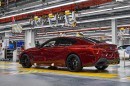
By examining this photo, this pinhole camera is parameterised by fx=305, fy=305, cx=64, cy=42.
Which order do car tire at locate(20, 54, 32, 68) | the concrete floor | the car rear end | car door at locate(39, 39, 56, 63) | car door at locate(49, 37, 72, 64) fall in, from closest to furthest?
the concrete floor, the car rear end, car door at locate(49, 37, 72, 64), car door at locate(39, 39, 56, 63), car tire at locate(20, 54, 32, 68)

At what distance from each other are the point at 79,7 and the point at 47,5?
209 cm

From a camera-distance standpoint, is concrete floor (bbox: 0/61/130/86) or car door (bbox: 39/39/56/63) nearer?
concrete floor (bbox: 0/61/130/86)

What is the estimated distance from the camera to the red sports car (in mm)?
10023

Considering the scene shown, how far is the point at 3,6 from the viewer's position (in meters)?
21.2

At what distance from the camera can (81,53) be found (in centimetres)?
1016

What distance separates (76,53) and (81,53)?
0.22m

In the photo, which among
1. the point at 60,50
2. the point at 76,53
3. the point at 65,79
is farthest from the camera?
the point at 60,50

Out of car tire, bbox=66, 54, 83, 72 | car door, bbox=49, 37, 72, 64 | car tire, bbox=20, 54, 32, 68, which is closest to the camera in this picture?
car tire, bbox=66, 54, 83, 72

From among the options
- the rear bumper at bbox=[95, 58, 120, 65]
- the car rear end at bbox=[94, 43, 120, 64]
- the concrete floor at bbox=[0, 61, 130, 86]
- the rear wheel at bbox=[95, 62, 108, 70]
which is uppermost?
the car rear end at bbox=[94, 43, 120, 64]

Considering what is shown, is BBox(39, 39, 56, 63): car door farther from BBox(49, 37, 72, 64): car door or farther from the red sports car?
BBox(49, 37, 72, 64): car door

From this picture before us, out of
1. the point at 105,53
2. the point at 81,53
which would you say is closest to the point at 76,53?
the point at 81,53

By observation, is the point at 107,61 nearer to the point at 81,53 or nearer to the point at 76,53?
the point at 81,53

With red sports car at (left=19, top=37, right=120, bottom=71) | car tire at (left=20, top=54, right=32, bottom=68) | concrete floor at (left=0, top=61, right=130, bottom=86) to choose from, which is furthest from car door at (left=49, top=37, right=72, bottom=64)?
car tire at (left=20, top=54, right=32, bottom=68)

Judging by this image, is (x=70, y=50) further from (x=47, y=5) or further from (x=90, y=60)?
(x=47, y=5)
